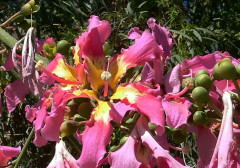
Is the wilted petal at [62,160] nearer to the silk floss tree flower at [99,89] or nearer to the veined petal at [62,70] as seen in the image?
the silk floss tree flower at [99,89]

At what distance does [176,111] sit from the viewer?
708mm

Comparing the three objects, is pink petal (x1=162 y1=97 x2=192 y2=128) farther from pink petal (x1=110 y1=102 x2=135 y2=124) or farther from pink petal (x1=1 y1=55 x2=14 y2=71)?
pink petal (x1=1 y1=55 x2=14 y2=71)

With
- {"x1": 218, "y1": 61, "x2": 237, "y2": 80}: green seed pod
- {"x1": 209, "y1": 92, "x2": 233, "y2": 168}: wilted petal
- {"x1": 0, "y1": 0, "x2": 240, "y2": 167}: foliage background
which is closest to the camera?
{"x1": 209, "y1": 92, "x2": 233, "y2": 168}: wilted petal

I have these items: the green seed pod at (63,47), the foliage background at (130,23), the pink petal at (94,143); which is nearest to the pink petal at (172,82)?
the pink petal at (94,143)

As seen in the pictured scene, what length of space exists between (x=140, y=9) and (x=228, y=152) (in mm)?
2367

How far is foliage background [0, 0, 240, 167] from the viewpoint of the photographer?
8.07 feet

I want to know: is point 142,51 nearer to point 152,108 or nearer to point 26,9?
point 152,108

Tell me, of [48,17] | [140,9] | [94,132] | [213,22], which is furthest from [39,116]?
[213,22]

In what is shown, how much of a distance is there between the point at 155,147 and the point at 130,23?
6.84 feet

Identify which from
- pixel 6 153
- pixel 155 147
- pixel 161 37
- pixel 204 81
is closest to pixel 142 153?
pixel 155 147

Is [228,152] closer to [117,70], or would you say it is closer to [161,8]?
[117,70]

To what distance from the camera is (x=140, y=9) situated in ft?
9.68

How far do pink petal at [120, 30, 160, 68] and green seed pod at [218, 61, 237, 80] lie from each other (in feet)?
0.41

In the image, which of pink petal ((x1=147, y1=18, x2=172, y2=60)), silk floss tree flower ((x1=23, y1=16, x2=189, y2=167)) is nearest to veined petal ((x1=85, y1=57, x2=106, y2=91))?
silk floss tree flower ((x1=23, y1=16, x2=189, y2=167))
